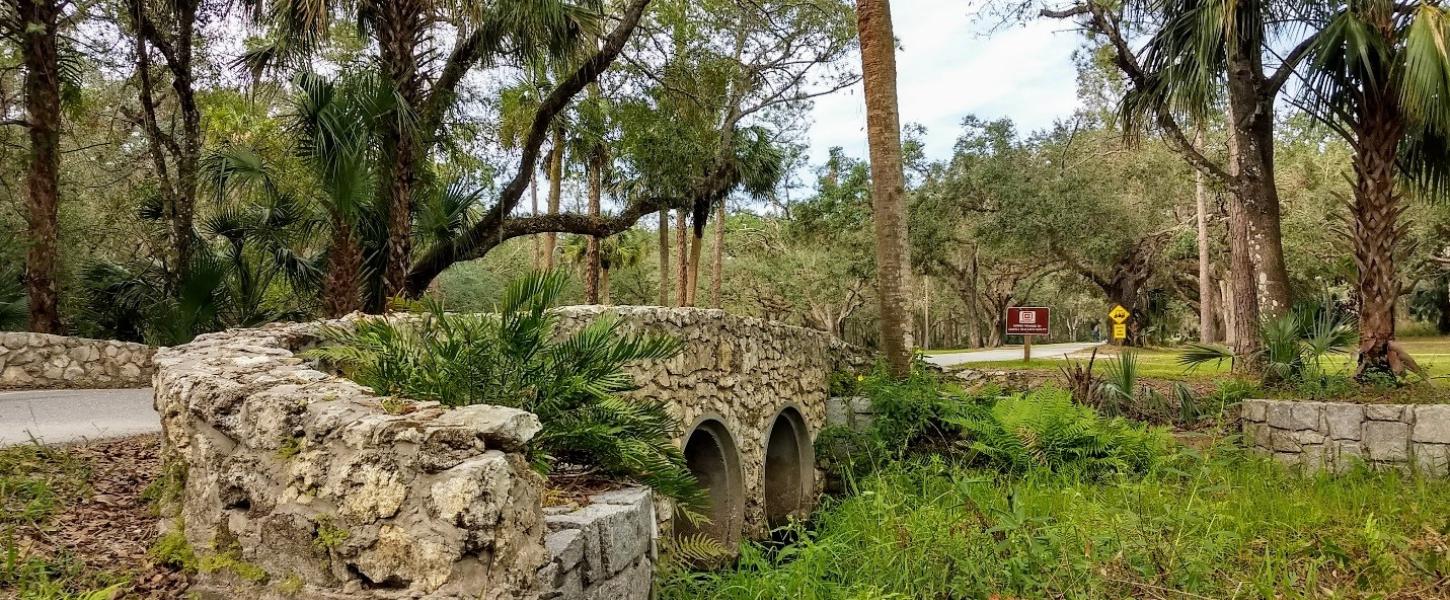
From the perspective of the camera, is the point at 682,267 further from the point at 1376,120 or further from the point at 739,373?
the point at 1376,120

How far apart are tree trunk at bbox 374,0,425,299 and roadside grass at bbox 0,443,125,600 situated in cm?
484

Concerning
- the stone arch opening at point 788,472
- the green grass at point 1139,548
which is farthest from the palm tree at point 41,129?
the green grass at point 1139,548

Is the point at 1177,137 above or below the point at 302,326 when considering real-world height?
above

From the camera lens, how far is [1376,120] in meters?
8.21

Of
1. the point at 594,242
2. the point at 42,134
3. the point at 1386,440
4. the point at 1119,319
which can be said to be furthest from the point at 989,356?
the point at 42,134

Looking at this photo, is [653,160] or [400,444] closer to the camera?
[400,444]

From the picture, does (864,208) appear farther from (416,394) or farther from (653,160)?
(416,394)

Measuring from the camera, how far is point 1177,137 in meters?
11.5

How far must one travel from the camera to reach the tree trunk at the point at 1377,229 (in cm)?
818

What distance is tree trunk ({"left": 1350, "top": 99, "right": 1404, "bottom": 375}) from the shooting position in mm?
8180

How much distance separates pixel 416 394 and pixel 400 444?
39.0 inches

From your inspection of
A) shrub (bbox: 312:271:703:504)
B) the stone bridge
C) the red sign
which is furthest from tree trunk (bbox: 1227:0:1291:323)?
the stone bridge

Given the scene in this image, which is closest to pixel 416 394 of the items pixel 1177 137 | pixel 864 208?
pixel 1177 137

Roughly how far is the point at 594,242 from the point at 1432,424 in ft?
46.5
